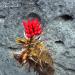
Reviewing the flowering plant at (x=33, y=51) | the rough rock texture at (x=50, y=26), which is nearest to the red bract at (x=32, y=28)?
the flowering plant at (x=33, y=51)

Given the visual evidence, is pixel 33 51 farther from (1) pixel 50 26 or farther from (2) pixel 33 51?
(1) pixel 50 26

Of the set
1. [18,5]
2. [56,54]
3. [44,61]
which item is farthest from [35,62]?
[18,5]

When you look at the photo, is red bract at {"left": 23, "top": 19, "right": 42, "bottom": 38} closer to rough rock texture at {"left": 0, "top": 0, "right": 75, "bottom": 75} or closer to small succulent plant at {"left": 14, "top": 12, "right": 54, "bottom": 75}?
small succulent plant at {"left": 14, "top": 12, "right": 54, "bottom": 75}

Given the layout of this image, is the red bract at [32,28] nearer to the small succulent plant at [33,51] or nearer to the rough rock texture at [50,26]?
the small succulent plant at [33,51]

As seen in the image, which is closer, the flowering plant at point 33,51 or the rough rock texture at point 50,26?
the flowering plant at point 33,51

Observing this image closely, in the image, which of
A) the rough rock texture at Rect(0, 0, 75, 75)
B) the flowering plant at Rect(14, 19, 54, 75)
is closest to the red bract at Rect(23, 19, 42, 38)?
the flowering plant at Rect(14, 19, 54, 75)

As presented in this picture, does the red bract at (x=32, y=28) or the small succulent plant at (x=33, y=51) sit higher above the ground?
the red bract at (x=32, y=28)

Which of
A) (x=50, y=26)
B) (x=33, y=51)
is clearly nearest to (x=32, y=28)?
(x=33, y=51)

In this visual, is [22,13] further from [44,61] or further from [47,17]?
[44,61]
